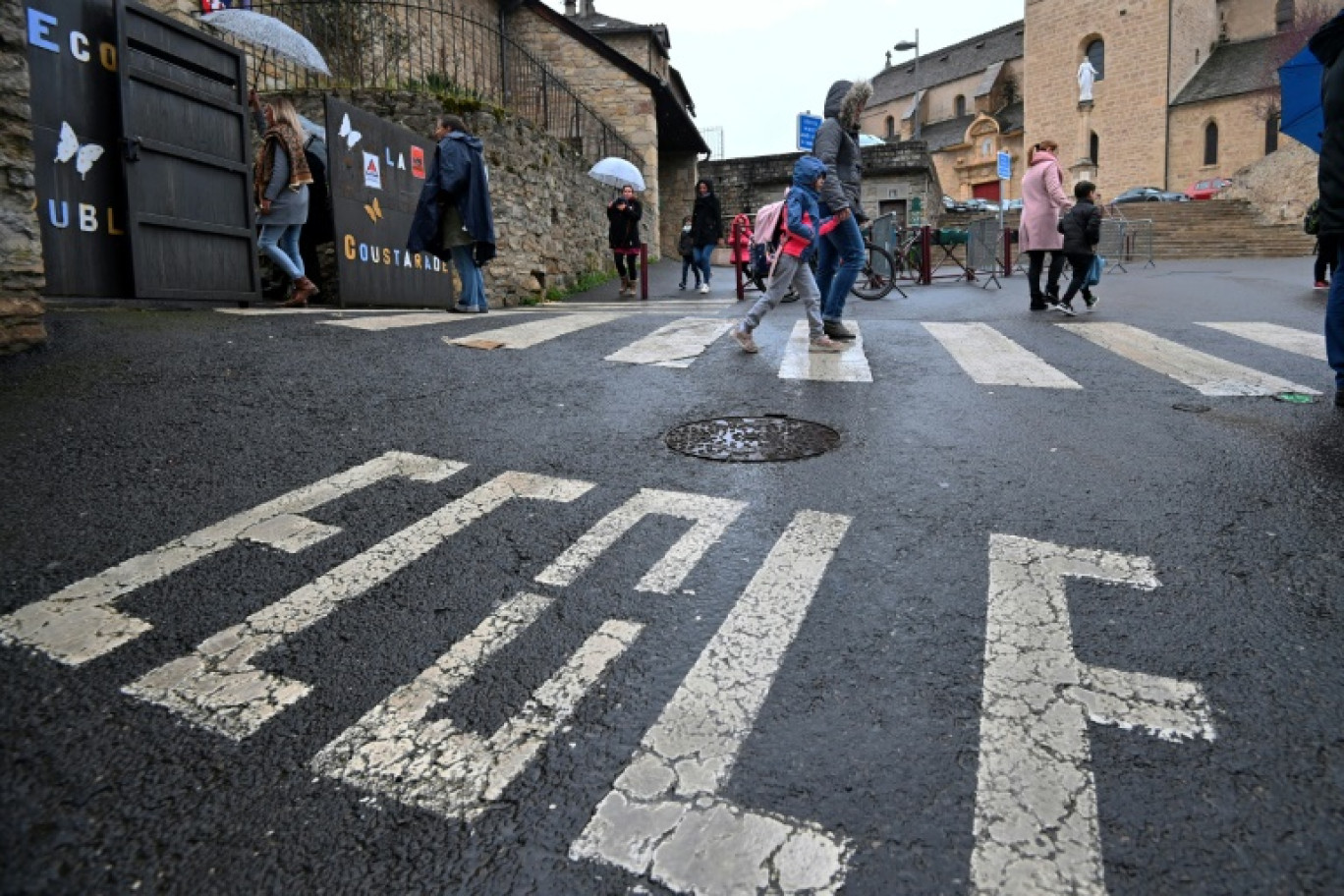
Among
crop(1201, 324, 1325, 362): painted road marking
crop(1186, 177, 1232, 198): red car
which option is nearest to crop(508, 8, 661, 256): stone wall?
crop(1201, 324, 1325, 362): painted road marking

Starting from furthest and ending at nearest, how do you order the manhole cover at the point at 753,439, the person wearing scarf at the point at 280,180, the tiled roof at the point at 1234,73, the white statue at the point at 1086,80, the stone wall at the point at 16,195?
the white statue at the point at 1086,80
the tiled roof at the point at 1234,73
the person wearing scarf at the point at 280,180
the stone wall at the point at 16,195
the manhole cover at the point at 753,439

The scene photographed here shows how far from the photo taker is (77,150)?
6285 mm

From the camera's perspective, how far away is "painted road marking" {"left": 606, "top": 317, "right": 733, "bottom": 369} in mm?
6570

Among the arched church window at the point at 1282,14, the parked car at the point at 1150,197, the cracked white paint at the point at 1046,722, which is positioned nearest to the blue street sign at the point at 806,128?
the cracked white paint at the point at 1046,722

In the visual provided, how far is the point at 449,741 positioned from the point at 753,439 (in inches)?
105

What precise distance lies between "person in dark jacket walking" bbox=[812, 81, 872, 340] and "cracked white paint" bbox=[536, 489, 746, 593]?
3.96 meters

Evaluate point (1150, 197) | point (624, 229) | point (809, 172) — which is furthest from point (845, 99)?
point (1150, 197)

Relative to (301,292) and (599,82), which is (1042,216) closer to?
(301,292)

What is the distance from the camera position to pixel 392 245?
1077 cm

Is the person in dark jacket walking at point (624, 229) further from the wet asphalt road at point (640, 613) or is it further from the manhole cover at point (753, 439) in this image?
the manhole cover at point (753, 439)

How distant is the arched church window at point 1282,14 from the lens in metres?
52.1

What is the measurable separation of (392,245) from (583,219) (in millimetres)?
7732

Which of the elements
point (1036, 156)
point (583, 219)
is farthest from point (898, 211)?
point (1036, 156)

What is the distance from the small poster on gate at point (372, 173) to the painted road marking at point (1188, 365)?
25.7 ft
